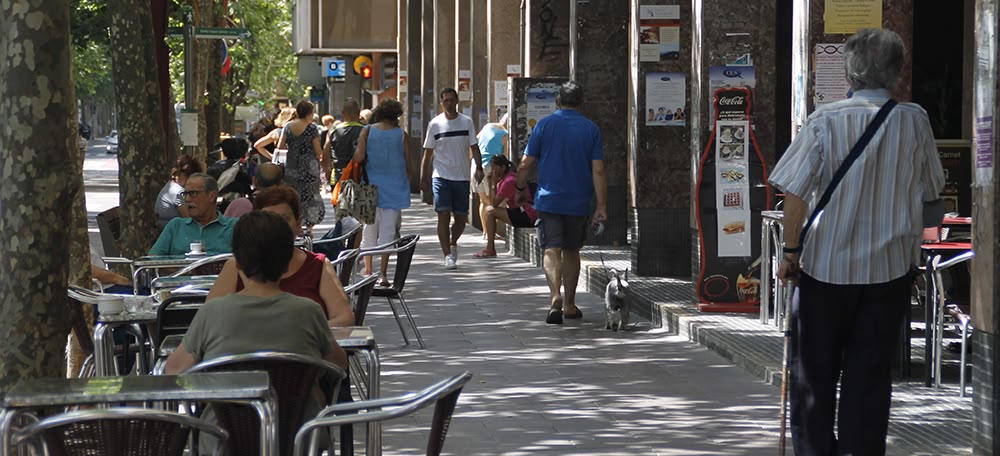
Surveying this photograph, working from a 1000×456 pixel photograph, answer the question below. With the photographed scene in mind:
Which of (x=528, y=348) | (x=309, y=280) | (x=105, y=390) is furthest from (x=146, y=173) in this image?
(x=105, y=390)

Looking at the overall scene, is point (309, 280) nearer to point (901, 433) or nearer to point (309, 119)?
point (901, 433)

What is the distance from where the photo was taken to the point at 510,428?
8562 millimetres

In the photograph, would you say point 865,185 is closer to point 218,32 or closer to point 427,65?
point 218,32

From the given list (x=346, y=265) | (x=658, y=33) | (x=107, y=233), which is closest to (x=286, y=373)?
(x=346, y=265)

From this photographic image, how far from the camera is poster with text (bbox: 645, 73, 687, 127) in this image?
1530 cm

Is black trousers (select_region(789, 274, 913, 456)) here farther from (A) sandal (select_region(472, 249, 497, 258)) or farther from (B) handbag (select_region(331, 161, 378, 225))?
(A) sandal (select_region(472, 249, 497, 258))

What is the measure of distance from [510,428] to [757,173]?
4377 millimetres

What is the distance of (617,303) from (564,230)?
2.30 feet

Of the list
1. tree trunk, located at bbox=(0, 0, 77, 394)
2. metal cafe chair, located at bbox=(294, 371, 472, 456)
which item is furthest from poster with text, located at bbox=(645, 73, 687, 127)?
metal cafe chair, located at bbox=(294, 371, 472, 456)

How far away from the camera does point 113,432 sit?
423cm

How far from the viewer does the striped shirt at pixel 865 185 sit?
20.8ft

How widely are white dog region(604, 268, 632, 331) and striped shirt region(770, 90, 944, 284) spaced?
5908 mm

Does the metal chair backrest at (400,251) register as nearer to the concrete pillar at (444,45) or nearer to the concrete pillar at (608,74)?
the concrete pillar at (608,74)

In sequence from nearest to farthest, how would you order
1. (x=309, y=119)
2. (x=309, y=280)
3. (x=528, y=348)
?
(x=309, y=280)
(x=528, y=348)
(x=309, y=119)
